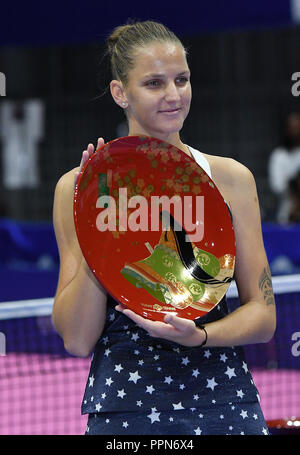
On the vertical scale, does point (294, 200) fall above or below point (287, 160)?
below

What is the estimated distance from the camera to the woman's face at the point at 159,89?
2.31 meters

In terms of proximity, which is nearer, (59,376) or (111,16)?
(59,376)

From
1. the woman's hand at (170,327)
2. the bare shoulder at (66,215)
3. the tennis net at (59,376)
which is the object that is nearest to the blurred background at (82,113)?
the tennis net at (59,376)

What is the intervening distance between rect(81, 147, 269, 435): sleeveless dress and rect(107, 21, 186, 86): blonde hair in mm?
604

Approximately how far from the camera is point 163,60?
7.61 feet

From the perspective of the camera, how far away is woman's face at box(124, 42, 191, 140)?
90.9 inches

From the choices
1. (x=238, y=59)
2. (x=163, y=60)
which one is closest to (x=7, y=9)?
(x=238, y=59)

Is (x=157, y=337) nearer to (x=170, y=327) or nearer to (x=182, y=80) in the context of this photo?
(x=170, y=327)

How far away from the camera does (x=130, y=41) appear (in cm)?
240

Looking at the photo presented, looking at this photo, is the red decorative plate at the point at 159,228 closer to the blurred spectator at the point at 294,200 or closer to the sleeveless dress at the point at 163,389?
the sleeveless dress at the point at 163,389

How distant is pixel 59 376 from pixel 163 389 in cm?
445

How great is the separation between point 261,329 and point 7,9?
20.5ft

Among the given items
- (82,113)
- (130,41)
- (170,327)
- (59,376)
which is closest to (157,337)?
(170,327)
